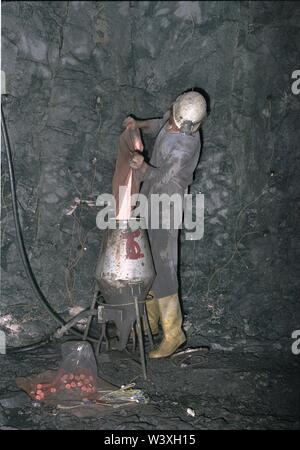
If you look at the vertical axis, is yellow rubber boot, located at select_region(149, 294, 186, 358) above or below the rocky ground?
above

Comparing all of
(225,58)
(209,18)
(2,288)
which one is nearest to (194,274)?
(2,288)

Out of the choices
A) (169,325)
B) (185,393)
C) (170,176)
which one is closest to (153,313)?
(169,325)

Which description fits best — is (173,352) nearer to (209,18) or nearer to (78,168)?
(78,168)

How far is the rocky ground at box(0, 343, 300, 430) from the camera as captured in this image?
3.54 metres

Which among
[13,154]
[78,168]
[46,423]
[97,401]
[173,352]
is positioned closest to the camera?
[46,423]

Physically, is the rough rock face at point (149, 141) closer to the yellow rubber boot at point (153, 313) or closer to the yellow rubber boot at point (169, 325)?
the yellow rubber boot at point (153, 313)

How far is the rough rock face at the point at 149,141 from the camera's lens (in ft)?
17.1

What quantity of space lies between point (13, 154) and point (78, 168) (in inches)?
32.5

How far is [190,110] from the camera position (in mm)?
4316

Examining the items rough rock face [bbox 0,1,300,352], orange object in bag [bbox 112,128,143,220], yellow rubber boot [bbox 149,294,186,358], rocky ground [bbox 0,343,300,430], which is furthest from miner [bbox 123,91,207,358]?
rough rock face [bbox 0,1,300,352]

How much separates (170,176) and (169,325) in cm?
162

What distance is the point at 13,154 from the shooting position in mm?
5141
